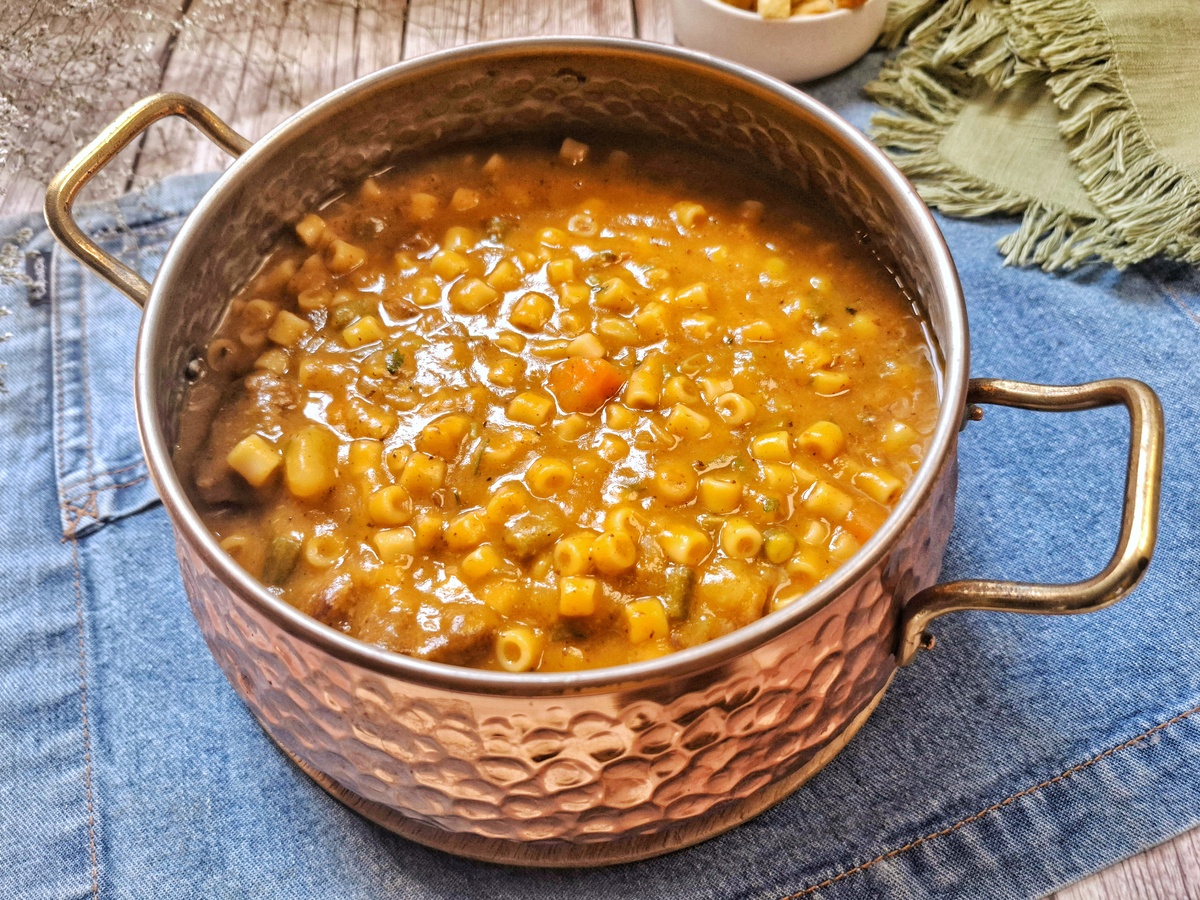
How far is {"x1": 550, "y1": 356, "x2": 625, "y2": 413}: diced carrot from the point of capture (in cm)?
185

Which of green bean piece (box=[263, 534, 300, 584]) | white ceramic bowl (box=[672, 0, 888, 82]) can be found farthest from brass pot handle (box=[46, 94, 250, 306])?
white ceramic bowl (box=[672, 0, 888, 82])

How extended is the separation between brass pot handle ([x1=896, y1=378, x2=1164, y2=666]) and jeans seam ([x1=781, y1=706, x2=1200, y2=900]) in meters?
0.42

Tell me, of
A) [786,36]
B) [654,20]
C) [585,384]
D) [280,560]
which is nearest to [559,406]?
[585,384]

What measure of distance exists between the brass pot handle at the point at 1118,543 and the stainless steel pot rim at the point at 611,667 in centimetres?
14

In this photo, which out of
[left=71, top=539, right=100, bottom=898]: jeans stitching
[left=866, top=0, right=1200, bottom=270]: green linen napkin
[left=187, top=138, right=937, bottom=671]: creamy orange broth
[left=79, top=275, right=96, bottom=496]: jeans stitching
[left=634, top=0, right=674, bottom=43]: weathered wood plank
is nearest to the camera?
[left=187, top=138, right=937, bottom=671]: creamy orange broth

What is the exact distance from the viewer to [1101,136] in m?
2.59

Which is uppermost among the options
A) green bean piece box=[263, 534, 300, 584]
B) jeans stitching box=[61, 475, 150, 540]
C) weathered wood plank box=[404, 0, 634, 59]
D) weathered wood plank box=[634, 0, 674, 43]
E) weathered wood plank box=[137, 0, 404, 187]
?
weathered wood plank box=[634, 0, 674, 43]

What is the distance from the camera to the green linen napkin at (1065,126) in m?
2.49

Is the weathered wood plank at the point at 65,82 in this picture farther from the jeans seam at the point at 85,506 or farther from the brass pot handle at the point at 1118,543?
the brass pot handle at the point at 1118,543

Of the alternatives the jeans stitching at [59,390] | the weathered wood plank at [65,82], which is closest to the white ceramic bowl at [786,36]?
the weathered wood plank at [65,82]

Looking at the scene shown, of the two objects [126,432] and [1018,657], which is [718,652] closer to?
[1018,657]

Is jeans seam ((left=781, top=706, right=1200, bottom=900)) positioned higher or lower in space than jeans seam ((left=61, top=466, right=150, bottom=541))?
higher

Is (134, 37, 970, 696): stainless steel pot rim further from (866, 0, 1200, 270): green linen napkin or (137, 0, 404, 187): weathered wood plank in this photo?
A: (137, 0, 404, 187): weathered wood plank

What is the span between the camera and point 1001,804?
1.77m
